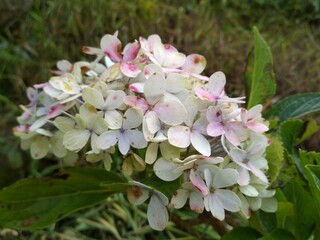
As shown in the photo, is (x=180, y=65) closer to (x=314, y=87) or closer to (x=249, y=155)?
(x=249, y=155)

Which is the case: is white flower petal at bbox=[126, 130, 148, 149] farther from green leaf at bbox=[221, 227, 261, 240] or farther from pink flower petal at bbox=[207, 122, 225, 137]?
green leaf at bbox=[221, 227, 261, 240]

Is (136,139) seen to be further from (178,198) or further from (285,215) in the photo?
(285,215)

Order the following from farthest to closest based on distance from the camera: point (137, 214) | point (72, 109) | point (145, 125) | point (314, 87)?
point (314, 87)
point (137, 214)
point (72, 109)
point (145, 125)

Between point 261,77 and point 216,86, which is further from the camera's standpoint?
point 261,77

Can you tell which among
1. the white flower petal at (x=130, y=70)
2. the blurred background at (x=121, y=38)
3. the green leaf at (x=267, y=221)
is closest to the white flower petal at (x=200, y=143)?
the white flower petal at (x=130, y=70)

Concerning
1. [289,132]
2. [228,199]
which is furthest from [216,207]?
[289,132]

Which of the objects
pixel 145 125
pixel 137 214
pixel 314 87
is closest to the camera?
pixel 145 125

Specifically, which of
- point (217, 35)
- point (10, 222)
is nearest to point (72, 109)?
point (10, 222)
